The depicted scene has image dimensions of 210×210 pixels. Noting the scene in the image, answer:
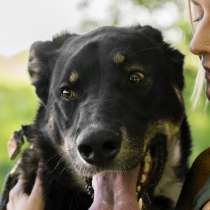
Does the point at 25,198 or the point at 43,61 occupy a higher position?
the point at 43,61

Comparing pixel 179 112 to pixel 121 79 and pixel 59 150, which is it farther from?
pixel 59 150

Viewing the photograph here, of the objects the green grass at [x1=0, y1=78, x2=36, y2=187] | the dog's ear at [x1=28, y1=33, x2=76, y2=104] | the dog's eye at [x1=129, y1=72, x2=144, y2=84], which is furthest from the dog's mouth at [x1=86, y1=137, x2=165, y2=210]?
the green grass at [x1=0, y1=78, x2=36, y2=187]

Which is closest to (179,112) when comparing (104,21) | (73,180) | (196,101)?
(196,101)

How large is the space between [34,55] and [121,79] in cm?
73

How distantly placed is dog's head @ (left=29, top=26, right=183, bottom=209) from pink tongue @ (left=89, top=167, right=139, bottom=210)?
7 centimetres

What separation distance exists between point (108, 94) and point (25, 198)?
2.51 ft

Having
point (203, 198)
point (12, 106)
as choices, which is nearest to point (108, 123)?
point (203, 198)

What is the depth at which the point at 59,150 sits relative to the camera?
4055mm

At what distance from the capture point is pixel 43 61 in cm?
423

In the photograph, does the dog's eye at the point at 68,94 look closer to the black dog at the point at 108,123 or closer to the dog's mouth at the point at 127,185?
the black dog at the point at 108,123

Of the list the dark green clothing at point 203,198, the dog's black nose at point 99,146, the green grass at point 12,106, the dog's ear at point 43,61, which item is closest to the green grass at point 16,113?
the green grass at point 12,106

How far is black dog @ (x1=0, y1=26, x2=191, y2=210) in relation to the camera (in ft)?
11.8

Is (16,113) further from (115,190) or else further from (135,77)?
(115,190)

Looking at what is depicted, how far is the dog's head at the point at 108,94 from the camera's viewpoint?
356 centimetres
